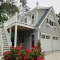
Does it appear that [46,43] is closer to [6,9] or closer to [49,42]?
[49,42]

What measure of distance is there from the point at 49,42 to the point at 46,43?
87 centimetres

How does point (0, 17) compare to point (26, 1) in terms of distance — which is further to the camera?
point (26, 1)

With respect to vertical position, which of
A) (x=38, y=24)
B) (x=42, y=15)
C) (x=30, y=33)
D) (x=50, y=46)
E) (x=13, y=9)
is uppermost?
(x=13, y=9)

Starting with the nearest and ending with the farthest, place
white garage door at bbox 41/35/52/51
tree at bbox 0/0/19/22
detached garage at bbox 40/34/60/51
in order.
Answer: white garage door at bbox 41/35/52/51 < detached garage at bbox 40/34/60/51 < tree at bbox 0/0/19/22

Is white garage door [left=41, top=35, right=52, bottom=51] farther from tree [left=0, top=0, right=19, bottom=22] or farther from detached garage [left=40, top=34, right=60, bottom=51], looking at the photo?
tree [left=0, top=0, right=19, bottom=22]

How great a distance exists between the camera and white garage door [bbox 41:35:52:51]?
696 inches

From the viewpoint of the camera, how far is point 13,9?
1299 inches

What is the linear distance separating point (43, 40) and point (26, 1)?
30.2m

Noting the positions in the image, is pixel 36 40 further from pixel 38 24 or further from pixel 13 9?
pixel 13 9

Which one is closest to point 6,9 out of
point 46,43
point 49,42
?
point 49,42

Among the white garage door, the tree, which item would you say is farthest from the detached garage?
the tree

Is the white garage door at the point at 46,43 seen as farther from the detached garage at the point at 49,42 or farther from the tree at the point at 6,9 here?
the tree at the point at 6,9

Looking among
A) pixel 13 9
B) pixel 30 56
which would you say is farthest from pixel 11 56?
pixel 13 9

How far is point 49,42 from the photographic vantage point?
750 inches
